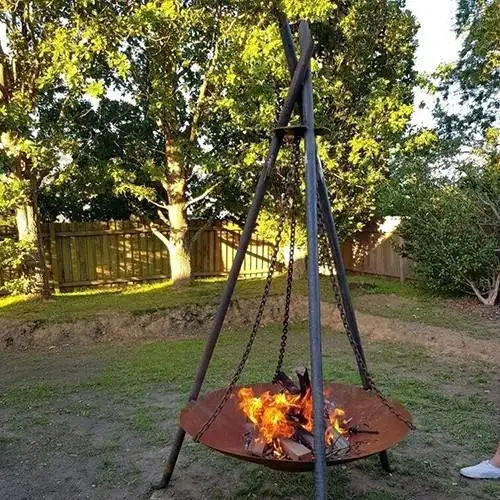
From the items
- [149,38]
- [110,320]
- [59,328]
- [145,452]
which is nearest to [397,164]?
[149,38]

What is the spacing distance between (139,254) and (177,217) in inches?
67.0

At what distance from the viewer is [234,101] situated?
741 centimetres

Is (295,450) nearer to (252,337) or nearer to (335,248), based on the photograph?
(252,337)

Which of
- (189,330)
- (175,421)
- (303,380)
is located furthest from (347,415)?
(189,330)

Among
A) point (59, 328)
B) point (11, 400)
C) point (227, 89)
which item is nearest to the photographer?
point (11, 400)

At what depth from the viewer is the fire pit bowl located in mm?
2326

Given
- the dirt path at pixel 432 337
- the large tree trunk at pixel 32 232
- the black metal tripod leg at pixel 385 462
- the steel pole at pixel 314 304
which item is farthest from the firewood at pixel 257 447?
the large tree trunk at pixel 32 232

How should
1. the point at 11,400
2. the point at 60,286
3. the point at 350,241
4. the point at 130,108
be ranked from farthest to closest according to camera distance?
the point at 350,241 < the point at 60,286 < the point at 130,108 < the point at 11,400

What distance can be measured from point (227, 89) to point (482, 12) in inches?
195

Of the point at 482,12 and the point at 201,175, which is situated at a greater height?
the point at 482,12

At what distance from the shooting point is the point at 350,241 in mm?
12164

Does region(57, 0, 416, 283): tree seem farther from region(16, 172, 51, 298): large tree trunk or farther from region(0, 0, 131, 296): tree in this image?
region(16, 172, 51, 298): large tree trunk

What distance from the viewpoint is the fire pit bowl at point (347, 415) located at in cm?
233

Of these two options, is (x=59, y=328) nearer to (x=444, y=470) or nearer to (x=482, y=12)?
(x=444, y=470)
